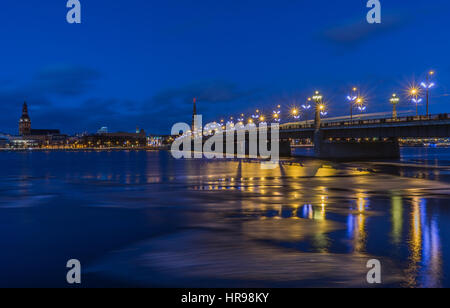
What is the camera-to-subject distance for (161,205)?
27.6 metres

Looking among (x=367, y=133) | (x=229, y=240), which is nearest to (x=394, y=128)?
(x=367, y=133)

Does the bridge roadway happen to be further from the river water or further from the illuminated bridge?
the river water

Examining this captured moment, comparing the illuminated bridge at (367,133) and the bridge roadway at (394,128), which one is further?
the illuminated bridge at (367,133)

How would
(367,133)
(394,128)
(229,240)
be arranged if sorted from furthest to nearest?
(367,133) → (394,128) → (229,240)

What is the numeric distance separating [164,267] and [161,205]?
14.3 meters

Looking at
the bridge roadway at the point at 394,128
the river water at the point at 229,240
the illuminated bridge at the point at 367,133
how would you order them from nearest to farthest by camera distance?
the river water at the point at 229,240
the bridge roadway at the point at 394,128
the illuminated bridge at the point at 367,133

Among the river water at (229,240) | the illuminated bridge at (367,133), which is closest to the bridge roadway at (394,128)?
the illuminated bridge at (367,133)

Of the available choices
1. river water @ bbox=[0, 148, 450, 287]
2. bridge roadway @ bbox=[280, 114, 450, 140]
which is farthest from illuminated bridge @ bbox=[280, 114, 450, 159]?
river water @ bbox=[0, 148, 450, 287]

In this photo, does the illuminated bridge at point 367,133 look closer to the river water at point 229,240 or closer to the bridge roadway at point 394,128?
the bridge roadway at point 394,128

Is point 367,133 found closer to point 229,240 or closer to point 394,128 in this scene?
point 394,128

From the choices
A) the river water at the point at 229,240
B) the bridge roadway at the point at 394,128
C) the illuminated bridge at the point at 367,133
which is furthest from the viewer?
the illuminated bridge at the point at 367,133

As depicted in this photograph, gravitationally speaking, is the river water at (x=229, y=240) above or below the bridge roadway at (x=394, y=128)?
below

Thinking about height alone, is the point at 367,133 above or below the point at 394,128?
below

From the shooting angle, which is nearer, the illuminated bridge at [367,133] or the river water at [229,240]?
the river water at [229,240]
